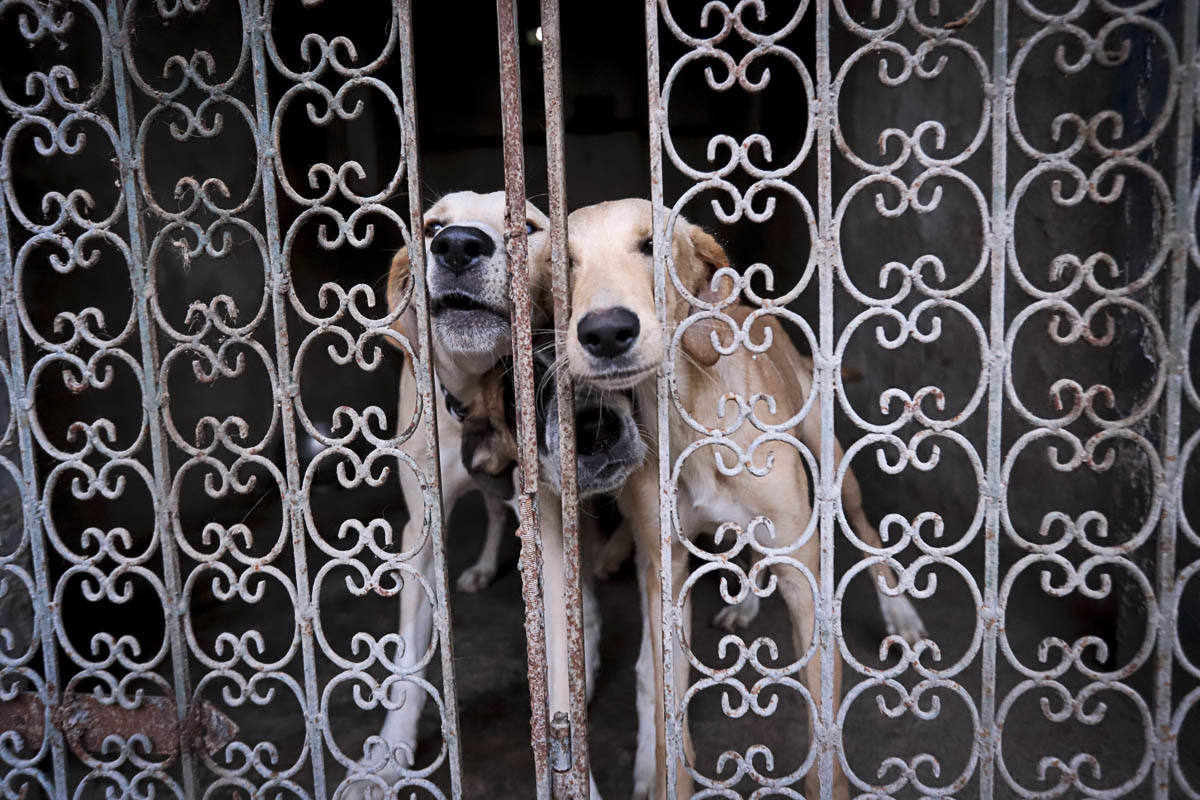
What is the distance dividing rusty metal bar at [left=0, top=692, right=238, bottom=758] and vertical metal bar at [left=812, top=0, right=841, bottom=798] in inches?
64.6

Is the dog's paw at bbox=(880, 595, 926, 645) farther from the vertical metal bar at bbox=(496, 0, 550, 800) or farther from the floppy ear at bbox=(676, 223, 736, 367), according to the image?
the vertical metal bar at bbox=(496, 0, 550, 800)

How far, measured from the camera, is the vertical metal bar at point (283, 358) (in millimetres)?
2027

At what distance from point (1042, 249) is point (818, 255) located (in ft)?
7.02

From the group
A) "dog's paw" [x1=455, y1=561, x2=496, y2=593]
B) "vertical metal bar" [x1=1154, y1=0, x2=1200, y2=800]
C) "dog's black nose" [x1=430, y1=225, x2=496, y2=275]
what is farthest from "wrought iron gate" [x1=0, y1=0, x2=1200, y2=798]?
"dog's paw" [x1=455, y1=561, x2=496, y2=593]

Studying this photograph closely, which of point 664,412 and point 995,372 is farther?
point 664,412

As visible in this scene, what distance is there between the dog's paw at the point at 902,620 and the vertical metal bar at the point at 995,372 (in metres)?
1.66

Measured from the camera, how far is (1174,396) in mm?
1808

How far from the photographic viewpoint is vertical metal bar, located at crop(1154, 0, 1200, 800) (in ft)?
5.59

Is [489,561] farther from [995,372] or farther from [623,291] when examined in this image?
[995,372]

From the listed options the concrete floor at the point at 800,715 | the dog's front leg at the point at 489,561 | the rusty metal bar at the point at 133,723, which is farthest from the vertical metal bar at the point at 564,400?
the dog's front leg at the point at 489,561

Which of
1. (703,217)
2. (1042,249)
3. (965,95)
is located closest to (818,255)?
(1042,249)

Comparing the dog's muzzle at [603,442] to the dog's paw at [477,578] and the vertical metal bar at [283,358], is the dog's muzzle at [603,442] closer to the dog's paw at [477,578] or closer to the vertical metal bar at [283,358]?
the vertical metal bar at [283,358]

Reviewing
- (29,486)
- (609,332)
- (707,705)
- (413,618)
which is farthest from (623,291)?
(707,705)

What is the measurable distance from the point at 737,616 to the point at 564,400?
2.31 meters
